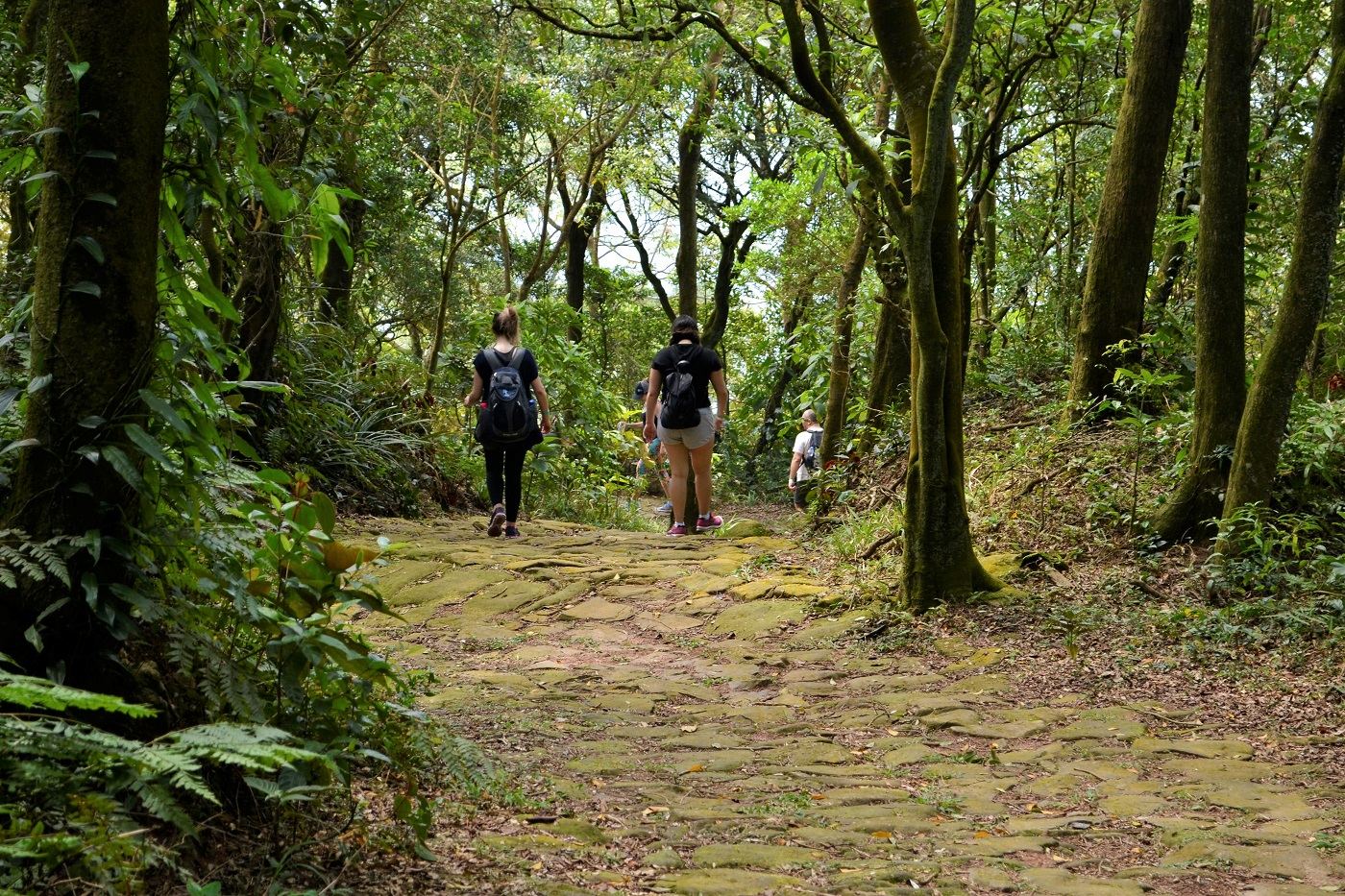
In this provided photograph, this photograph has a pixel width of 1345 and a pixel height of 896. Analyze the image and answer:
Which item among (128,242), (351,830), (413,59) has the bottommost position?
(351,830)

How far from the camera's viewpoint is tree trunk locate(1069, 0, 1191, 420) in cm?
954

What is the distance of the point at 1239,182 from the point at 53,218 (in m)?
7.20

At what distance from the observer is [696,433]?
10.7 metres

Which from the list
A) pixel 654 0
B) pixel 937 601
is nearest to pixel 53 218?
pixel 937 601

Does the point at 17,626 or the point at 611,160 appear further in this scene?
the point at 611,160

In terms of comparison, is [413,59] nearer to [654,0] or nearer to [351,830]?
[654,0]

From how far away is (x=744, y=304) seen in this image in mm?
33531

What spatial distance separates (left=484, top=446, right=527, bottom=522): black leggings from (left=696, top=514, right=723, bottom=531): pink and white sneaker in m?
1.98

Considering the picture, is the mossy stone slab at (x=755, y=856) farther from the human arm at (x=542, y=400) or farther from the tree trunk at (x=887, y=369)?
the tree trunk at (x=887, y=369)

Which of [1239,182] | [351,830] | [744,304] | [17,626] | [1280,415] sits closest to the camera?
[17,626]

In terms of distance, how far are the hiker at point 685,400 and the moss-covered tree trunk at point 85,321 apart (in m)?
7.49

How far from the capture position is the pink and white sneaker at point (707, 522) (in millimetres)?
11734

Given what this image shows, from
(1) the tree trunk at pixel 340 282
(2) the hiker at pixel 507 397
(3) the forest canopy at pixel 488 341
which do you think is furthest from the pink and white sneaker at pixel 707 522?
(1) the tree trunk at pixel 340 282

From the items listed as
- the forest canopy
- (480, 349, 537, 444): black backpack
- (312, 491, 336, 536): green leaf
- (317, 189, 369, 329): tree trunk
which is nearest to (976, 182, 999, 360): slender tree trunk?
the forest canopy
